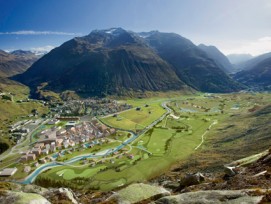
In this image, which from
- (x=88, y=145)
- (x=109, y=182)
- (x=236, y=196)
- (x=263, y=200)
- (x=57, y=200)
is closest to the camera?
(x=263, y=200)

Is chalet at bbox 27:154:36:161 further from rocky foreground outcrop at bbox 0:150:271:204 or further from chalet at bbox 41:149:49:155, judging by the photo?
rocky foreground outcrop at bbox 0:150:271:204

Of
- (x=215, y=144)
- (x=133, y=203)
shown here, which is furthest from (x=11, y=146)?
(x=133, y=203)

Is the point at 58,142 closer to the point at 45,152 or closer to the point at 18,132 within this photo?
the point at 45,152

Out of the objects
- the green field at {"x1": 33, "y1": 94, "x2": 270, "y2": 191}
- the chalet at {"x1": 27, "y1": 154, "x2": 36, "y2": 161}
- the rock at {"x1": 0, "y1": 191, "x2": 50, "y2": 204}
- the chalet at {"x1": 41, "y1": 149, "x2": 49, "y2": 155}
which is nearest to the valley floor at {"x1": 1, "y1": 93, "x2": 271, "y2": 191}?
the green field at {"x1": 33, "y1": 94, "x2": 270, "y2": 191}

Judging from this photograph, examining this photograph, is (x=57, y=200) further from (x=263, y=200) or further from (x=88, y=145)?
(x=88, y=145)

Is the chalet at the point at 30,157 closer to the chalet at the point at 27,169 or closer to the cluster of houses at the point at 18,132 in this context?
the chalet at the point at 27,169

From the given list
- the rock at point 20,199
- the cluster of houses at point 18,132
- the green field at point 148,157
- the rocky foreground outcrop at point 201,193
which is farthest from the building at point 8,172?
the rock at point 20,199
